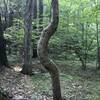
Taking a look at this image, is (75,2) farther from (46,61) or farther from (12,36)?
(46,61)

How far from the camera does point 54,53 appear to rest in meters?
18.3

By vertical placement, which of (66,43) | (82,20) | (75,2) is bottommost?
(66,43)

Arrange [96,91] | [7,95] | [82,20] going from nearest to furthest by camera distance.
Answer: [7,95]
[96,91]
[82,20]

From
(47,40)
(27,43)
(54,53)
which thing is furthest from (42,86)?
(54,53)

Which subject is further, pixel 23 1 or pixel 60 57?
pixel 23 1

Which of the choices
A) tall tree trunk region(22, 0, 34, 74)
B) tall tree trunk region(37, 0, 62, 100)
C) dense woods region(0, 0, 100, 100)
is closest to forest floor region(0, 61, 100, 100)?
dense woods region(0, 0, 100, 100)

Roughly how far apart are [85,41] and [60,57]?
2.92 meters

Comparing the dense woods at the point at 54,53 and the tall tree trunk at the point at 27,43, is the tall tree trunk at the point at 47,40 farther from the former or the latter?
the tall tree trunk at the point at 27,43

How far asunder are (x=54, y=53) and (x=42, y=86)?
786 cm

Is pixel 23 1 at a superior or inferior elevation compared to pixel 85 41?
superior

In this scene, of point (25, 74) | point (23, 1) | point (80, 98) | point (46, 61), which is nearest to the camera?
point (46, 61)

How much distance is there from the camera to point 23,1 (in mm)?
23969

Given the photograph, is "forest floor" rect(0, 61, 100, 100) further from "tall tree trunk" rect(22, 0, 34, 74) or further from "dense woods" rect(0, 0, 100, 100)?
"tall tree trunk" rect(22, 0, 34, 74)

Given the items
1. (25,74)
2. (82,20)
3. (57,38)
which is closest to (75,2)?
(82,20)
